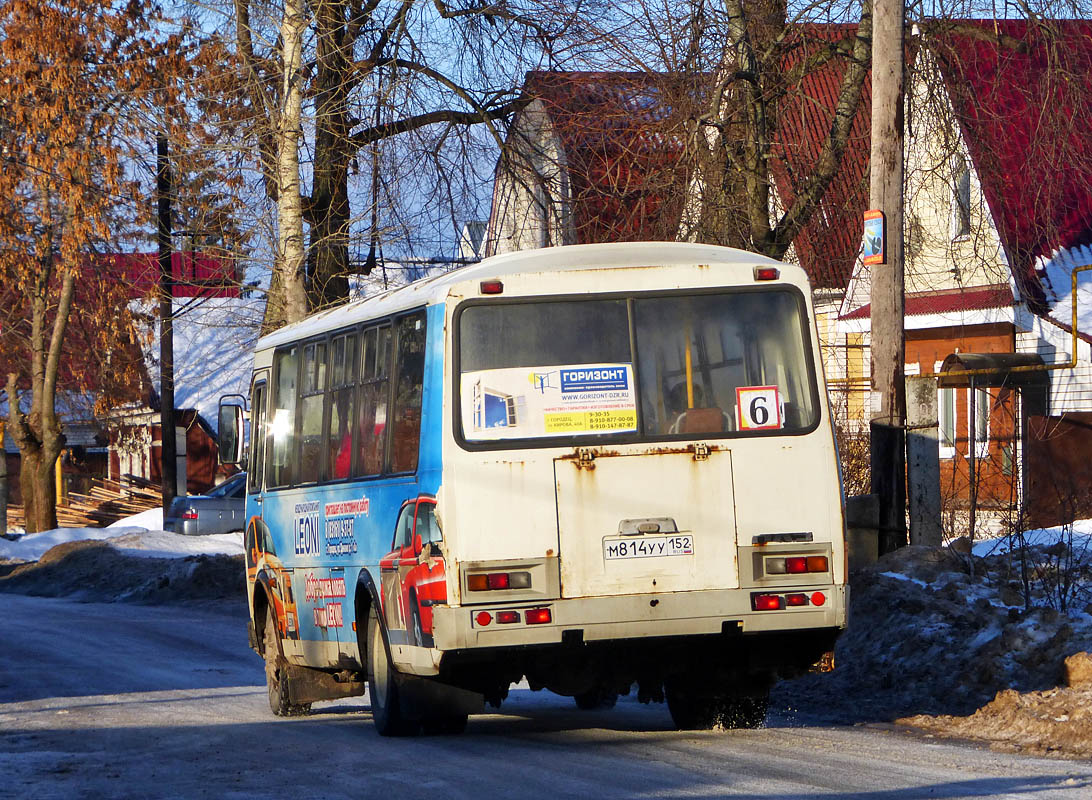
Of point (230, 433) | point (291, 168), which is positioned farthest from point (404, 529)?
point (291, 168)

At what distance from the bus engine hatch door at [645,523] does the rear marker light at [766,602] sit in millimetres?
138

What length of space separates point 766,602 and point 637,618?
73cm

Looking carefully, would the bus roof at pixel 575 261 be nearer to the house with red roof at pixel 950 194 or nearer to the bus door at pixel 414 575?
the bus door at pixel 414 575

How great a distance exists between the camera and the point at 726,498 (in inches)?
355

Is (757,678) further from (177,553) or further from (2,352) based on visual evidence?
(2,352)

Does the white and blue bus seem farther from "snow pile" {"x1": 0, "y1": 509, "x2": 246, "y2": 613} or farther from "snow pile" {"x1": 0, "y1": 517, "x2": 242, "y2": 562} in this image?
"snow pile" {"x1": 0, "y1": 517, "x2": 242, "y2": 562}

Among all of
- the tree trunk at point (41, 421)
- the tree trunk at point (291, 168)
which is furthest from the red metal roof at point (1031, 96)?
the tree trunk at point (41, 421)

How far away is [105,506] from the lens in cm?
4909

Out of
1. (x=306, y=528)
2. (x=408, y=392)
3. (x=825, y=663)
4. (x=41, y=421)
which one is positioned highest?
(x=41, y=421)

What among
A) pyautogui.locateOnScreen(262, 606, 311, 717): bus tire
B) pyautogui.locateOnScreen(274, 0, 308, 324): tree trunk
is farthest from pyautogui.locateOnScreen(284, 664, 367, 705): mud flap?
pyautogui.locateOnScreen(274, 0, 308, 324): tree trunk

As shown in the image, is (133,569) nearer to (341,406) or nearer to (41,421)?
(41,421)

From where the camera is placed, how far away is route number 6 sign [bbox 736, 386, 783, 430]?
9203mm

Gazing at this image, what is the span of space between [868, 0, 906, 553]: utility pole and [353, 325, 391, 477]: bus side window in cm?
536

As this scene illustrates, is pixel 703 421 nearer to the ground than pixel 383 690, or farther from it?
farther from it
